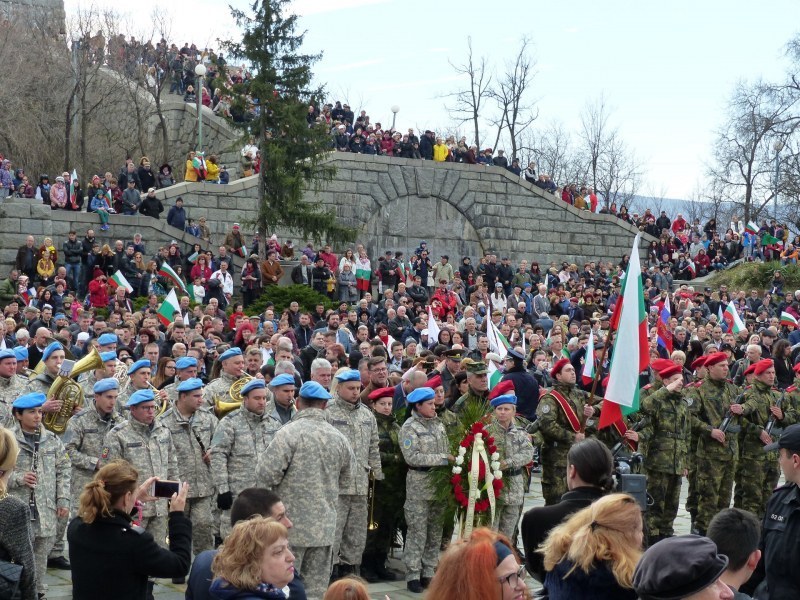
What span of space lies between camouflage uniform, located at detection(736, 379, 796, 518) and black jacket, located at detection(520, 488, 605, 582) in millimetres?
6795

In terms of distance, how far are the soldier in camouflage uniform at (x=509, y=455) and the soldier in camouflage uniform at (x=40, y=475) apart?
3.59 meters

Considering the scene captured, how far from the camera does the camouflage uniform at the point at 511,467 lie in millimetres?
9734

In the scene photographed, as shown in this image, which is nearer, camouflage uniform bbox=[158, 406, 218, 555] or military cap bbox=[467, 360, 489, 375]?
camouflage uniform bbox=[158, 406, 218, 555]

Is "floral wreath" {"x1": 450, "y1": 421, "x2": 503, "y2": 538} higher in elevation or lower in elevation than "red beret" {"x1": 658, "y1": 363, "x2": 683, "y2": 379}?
lower

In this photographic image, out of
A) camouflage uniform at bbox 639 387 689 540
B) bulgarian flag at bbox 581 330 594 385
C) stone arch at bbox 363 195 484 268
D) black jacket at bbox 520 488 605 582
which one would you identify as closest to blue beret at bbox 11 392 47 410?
black jacket at bbox 520 488 605 582

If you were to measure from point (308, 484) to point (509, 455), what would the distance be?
7.89 feet

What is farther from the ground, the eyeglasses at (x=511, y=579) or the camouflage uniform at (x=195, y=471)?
the eyeglasses at (x=511, y=579)

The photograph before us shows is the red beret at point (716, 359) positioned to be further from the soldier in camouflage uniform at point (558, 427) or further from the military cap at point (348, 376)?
the military cap at point (348, 376)

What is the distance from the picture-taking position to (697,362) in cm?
1317

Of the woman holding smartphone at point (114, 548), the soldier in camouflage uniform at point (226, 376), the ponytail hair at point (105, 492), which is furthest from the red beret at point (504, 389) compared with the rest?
the ponytail hair at point (105, 492)

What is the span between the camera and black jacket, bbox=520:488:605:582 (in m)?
5.51

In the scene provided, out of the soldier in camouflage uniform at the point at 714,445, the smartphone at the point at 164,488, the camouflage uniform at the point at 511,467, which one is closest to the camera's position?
the smartphone at the point at 164,488

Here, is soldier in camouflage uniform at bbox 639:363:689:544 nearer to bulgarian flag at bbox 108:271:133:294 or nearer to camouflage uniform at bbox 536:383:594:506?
camouflage uniform at bbox 536:383:594:506

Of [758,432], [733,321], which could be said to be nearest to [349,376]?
[758,432]
